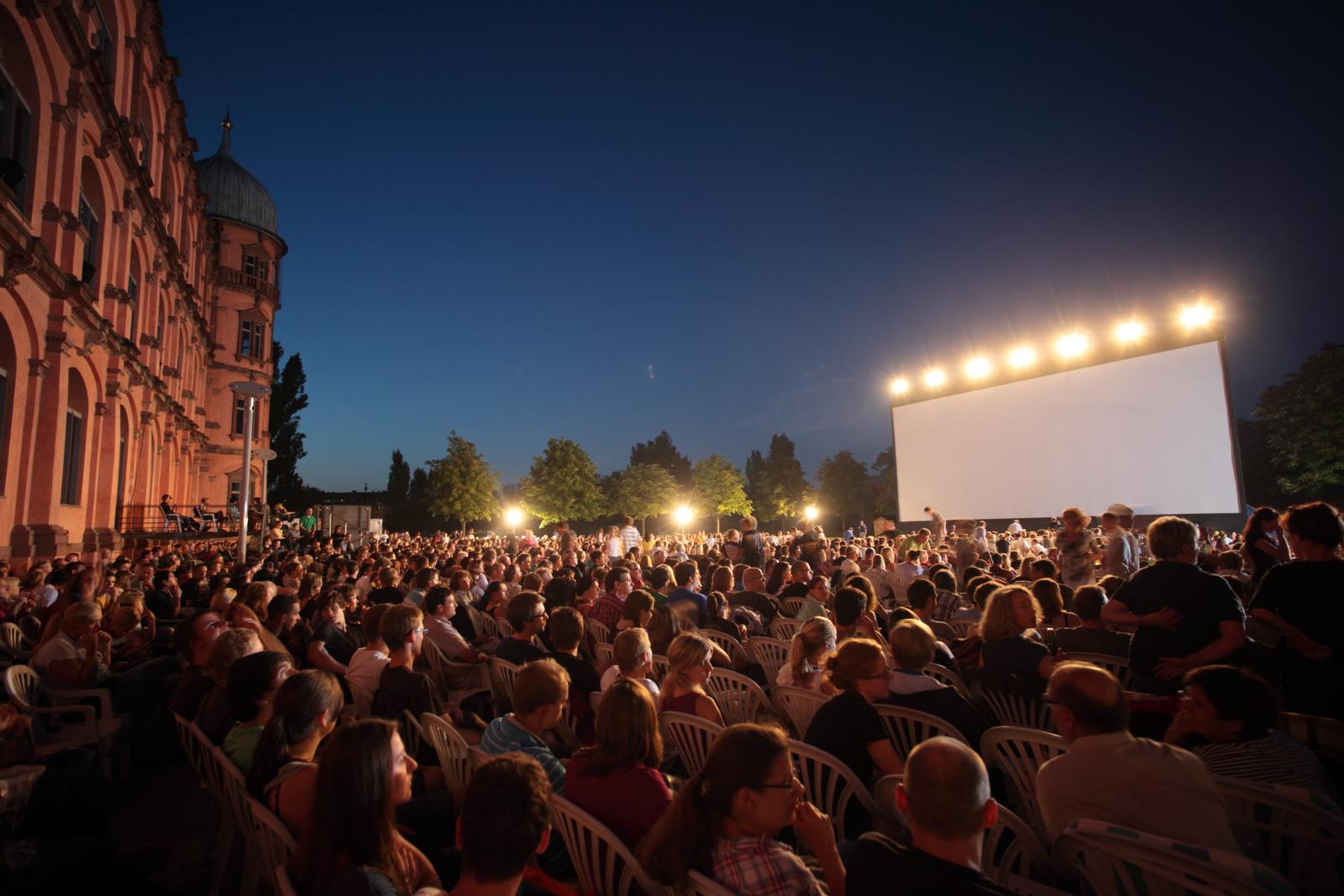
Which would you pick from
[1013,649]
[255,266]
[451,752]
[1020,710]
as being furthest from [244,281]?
[1020,710]

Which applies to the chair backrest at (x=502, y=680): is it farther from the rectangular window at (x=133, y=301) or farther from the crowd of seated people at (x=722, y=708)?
the rectangular window at (x=133, y=301)

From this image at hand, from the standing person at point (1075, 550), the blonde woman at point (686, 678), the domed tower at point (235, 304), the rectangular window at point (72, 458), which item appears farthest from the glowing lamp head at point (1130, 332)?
the domed tower at point (235, 304)

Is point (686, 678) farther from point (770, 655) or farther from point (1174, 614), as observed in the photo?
point (1174, 614)

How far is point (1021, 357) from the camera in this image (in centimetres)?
2184

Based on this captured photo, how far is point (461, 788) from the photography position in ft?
10.2

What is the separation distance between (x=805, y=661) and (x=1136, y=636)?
1.95m

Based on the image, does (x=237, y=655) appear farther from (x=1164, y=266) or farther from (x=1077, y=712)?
(x=1164, y=266)

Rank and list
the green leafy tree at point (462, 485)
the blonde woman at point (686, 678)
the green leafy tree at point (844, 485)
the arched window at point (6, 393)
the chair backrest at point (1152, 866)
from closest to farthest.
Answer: the chair backrest at point (1152, 866) < the blonde woman at point (686, 678) < the arched window at point (6, 393) < the green leafy tree at point (462, 485) < the green leafy tree at point (844, 485)

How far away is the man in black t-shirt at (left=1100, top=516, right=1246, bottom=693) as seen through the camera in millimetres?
3652

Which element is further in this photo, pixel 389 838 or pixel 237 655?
pixel 237 655

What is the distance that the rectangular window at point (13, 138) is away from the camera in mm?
10125

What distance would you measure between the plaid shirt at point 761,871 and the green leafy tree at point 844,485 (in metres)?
56.6

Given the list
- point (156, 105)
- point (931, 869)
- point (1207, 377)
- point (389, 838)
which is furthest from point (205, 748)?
→ point (156, 105)

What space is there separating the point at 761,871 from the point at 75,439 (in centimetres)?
1709
